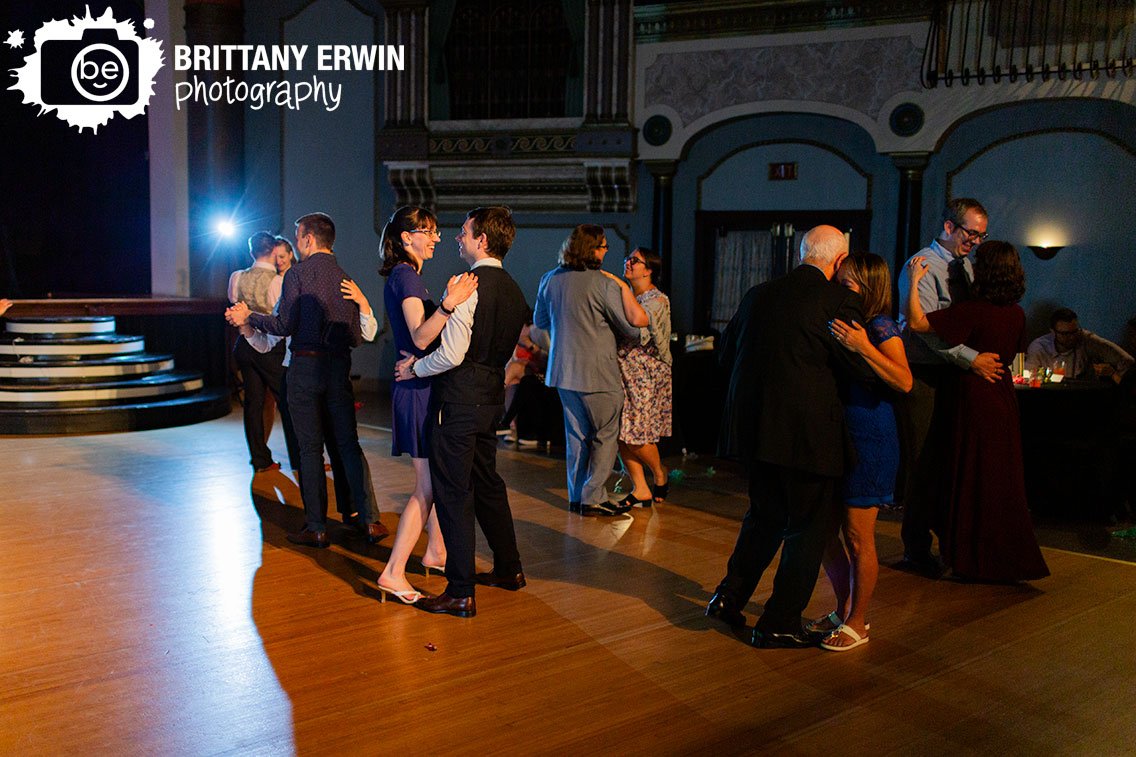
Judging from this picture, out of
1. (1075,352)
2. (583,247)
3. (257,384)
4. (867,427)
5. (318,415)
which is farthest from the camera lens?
(1075,352)

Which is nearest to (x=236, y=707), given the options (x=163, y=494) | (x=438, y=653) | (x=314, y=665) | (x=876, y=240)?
(x=314, y=665)

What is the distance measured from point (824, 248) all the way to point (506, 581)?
183 centimetres

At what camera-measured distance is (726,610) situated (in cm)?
394

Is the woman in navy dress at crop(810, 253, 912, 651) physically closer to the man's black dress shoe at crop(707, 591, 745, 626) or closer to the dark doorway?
the man's black dress shoe at crop(707, 591, 745, 626)

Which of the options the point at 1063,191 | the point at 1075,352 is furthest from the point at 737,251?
the point at 1075,352

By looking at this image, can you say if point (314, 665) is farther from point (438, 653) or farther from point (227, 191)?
point (227, 191)

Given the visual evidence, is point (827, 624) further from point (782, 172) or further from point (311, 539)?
point (782, 172)

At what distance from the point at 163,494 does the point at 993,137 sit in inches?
266

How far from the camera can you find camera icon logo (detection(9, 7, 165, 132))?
12273 mm

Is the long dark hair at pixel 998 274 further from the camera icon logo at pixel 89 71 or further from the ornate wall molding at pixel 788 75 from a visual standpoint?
the camera icon logo at pixel 89 71

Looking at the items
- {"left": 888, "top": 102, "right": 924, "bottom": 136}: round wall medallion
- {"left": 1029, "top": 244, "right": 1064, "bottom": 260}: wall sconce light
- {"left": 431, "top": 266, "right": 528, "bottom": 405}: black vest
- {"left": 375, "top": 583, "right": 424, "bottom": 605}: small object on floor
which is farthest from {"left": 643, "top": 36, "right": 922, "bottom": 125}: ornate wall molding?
{"left": 375, "top": 583, "right": 424, "bottom": 605}: small object on floor

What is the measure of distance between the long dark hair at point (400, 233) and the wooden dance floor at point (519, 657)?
1325mm

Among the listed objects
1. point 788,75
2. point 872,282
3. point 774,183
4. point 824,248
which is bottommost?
point 872,282

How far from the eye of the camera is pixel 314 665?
3.47 metres
